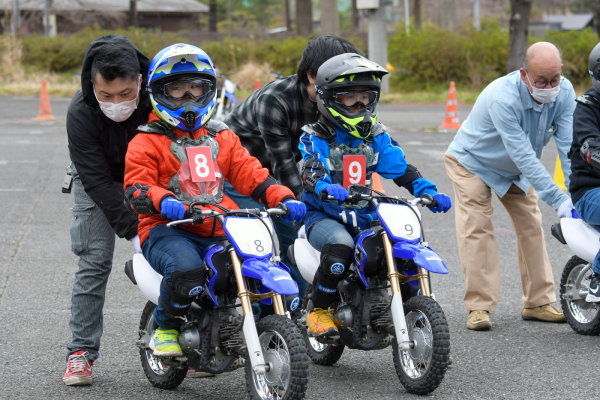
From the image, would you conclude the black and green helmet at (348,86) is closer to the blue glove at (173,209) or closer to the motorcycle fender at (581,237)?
the blue glove at (173,209)

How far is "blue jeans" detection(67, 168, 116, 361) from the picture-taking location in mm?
5582

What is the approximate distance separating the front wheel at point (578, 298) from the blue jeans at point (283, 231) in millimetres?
1935

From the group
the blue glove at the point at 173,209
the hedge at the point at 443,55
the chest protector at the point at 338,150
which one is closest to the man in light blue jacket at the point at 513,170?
the chest protector at the point at 338,150

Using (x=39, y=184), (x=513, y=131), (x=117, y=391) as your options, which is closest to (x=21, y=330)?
(x=117, y=391)

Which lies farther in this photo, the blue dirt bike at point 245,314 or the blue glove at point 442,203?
the blue glove at point 442,203

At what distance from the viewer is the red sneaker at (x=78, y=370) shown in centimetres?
544

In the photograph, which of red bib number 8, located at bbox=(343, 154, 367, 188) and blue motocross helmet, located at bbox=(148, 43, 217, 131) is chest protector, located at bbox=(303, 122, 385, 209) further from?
blue motocross helmet, located at bbox=(148, 43, 217, 131)

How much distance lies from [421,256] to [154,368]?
1.63 m

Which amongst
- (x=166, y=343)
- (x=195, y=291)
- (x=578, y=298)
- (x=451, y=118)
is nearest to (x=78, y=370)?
(x=166, y=343)

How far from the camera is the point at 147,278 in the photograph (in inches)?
206

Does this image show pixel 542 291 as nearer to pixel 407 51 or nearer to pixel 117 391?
pixel 117 391

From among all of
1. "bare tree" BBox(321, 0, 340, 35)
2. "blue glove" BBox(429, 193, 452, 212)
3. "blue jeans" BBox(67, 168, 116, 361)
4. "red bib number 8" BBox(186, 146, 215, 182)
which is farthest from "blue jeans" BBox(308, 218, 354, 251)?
"bare tree" BBox(321, 0, 340, 35)

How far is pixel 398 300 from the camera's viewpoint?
5.10 m

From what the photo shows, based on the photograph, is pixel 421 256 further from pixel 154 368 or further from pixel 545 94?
pixel 545 94
